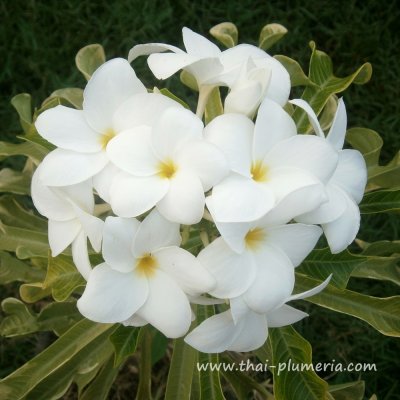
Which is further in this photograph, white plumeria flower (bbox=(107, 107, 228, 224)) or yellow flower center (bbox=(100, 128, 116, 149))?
yellow flower center (bbox=(100, 128, 116, 149))

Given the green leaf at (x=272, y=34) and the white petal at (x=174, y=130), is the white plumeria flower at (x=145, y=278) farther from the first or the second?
the green leaf at (x=272, y=34)

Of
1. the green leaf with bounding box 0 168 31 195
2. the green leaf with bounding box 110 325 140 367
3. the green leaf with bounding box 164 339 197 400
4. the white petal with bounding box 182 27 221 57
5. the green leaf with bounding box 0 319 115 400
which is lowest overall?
the green leaf with bounding box 164 339 197 400

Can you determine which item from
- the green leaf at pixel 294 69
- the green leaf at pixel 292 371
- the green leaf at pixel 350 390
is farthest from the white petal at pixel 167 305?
the green leaf at pixel 350 390

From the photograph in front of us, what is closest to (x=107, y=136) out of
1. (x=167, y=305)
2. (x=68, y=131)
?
(x=68, y=131)

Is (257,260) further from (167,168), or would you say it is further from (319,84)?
(319,84)

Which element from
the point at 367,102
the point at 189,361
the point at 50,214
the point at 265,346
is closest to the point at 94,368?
the point at 189,361

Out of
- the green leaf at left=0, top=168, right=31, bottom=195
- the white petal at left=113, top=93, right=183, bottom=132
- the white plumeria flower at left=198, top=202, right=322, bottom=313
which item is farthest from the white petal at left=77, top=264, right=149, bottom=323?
the green leaf at left=0, top=168, right=31, bottom=195

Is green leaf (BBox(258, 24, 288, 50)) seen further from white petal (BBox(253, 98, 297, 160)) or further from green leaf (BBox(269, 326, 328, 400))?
green leaf (BBox(269, 326, 328, 400))
